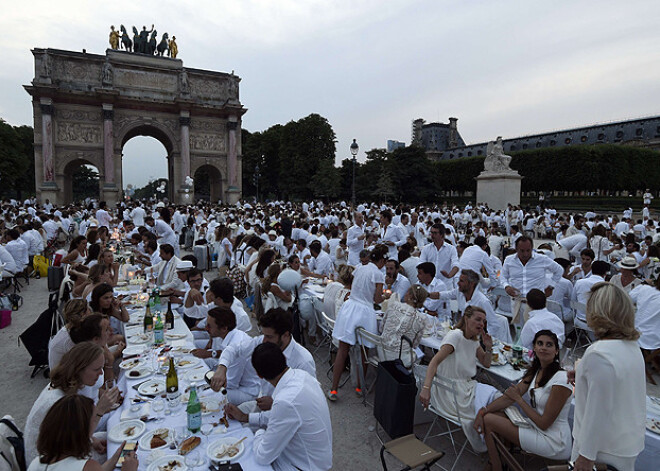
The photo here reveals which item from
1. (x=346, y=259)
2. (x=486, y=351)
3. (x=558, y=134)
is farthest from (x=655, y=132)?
(x=486, y=351)

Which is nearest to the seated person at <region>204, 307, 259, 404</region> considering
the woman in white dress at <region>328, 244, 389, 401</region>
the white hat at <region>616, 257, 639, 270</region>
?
the woman in white dress at <region>328, 244, 389, 401</region>

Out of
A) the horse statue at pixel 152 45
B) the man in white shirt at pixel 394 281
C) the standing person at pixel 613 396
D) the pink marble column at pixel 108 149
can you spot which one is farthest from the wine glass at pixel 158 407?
the horse statue at pixel 152 45

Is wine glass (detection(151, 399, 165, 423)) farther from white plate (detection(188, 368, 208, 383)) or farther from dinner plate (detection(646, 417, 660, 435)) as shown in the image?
dinner plate (detection(646, 417, 660, 435))

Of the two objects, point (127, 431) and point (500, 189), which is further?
point (500, 189)

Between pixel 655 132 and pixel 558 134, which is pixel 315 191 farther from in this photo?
pixel 655 132

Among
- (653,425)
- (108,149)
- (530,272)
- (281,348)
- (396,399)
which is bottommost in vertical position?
(396,399)

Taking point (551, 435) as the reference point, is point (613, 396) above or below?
above

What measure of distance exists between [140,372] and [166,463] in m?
1.82

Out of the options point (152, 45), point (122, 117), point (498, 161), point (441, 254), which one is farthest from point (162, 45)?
point (441, 254)

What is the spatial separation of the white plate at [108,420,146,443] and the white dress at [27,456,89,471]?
33.0 inches

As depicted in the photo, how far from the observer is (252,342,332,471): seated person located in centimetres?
294

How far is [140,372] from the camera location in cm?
443

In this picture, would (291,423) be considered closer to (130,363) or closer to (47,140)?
(130,363)

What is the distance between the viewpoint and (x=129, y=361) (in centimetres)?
475
